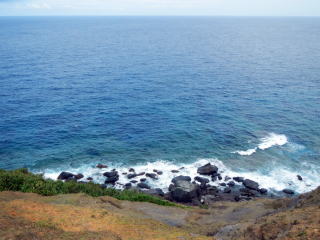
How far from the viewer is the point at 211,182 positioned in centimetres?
6712

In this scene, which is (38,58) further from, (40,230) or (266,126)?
(40,230)

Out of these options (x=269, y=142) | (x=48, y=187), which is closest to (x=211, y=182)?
(x=269, y=142)

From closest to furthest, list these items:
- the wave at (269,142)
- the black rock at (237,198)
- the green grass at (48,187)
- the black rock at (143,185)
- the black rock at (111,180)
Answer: the green grass at (48,187), the black rock at (237,198), the black rock at (143,185), the black rock at (111,180), the wave at (269,142)

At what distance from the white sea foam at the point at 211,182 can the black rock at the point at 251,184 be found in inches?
70.8

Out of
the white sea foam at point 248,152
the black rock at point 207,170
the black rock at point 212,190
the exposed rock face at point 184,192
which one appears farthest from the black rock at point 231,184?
the white sea foam at point 248,152

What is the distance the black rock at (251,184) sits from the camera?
212ft

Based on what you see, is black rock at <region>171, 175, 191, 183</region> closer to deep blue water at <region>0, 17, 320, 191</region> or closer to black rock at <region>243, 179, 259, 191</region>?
deep blue water at <region>0, 17, 320, 191</region>

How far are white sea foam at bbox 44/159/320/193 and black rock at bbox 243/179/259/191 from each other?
1797 mm

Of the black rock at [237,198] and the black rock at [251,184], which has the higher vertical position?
the black rock at [251,184]

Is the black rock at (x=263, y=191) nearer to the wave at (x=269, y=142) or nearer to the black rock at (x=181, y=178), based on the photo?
the wave at (x=269, y=142)

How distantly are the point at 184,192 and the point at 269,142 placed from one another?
103 ft

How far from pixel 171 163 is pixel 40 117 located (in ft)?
140

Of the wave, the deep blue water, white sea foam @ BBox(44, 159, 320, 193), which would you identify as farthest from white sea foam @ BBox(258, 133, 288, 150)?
white sea foam @ BBox(44, 159, 320, 193)

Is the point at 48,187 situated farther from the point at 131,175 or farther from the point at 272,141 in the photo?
the point at 272,141
